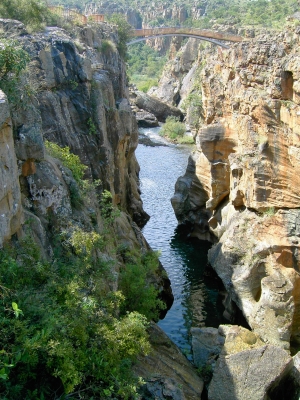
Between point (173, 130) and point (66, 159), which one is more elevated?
point (66, 159)

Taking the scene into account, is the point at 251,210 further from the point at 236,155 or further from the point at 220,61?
the point at 220,61

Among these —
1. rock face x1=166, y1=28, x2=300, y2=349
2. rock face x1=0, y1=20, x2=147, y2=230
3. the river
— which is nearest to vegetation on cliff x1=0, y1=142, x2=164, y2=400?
rock face x1=0, y1=20, x2=147, y2=230

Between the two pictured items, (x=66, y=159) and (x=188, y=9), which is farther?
(x=188, y=9)

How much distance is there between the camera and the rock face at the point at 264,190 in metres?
21.0

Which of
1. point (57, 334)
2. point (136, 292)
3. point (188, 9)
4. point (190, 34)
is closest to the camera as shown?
point (57, 334)

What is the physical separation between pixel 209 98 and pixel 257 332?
16.7m

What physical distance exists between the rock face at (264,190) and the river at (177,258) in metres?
1.76

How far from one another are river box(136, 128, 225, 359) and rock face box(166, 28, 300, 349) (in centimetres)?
176

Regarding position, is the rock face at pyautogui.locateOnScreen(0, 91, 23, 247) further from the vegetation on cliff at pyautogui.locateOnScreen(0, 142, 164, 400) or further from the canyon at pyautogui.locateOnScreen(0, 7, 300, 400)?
the vegetation on cliff at pyautogui.locateOnScreen(0, 142, 164, 400)

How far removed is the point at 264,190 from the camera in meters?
23.8

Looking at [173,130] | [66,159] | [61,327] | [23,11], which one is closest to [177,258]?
[66,159]

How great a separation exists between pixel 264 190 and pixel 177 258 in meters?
8.86

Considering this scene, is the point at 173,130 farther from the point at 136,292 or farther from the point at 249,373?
the point at 249,373

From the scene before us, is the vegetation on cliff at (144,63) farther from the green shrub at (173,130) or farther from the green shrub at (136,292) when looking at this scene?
the green shrub at (136,292)
